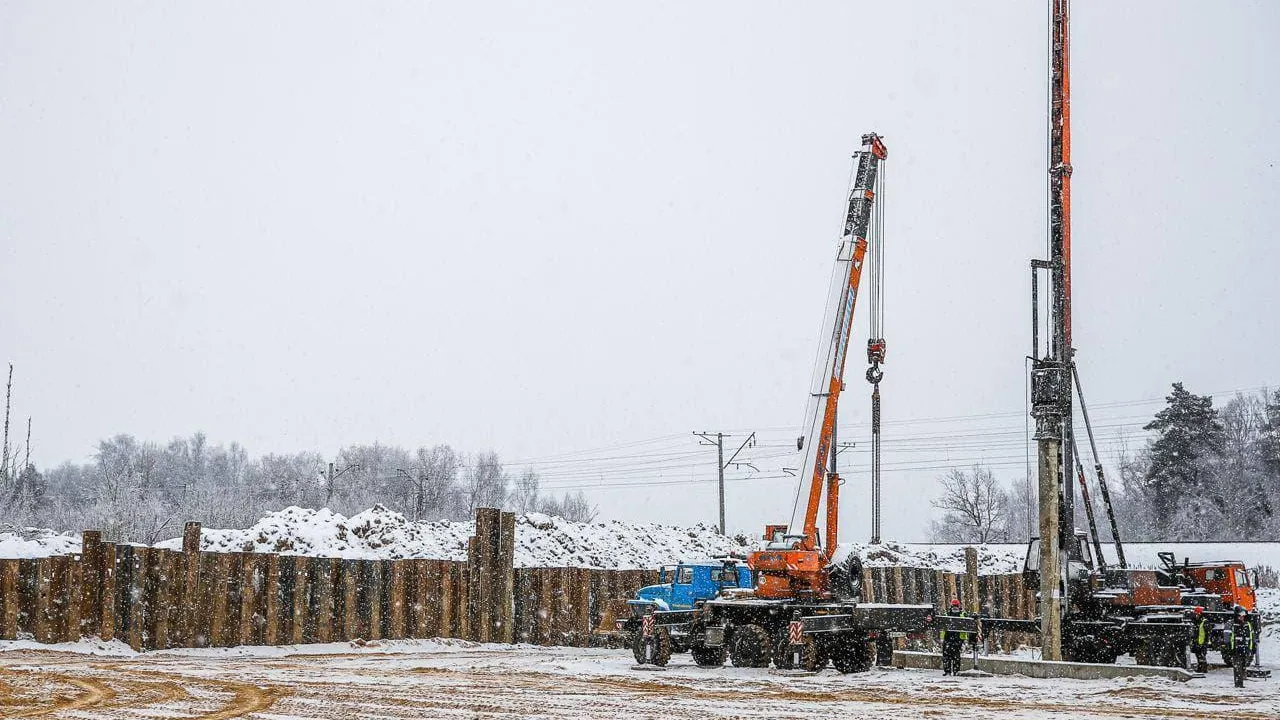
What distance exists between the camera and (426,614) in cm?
2814

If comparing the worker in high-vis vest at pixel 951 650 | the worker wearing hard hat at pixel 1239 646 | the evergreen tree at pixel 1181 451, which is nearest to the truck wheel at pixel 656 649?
the worker in high-vis vest at pixel 951 650

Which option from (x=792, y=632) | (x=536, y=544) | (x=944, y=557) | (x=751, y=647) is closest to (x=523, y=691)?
(x=792, y=632)

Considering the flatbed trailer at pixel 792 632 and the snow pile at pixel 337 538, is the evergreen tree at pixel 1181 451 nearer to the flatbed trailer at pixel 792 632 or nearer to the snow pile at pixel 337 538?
the snow pile at pixel 337 538

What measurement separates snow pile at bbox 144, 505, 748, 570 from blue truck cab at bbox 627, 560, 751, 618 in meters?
7.31

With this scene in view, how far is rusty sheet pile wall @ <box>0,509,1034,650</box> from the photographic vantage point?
23656 millimetres

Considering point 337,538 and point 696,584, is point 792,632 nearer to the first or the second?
point 696,584

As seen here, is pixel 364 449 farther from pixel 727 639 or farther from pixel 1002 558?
pixel 727 639

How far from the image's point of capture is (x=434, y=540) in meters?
38.0

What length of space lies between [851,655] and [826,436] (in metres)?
3.83

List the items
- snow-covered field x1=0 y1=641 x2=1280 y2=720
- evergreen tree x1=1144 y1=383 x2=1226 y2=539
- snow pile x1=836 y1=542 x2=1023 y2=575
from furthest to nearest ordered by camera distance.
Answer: evergreen tree x1=1144 y1=383 x2=1226 y2=539 → snow pile x1=836 y1=542 x2=1023 y2=575 → snow-covered field x1=0 y1=641 x2=1280 y2=720

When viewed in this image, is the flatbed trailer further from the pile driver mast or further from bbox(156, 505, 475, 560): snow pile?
bbox(156, 505, 475, 560): snow pile

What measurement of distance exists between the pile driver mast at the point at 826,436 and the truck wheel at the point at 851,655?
934 millimetres

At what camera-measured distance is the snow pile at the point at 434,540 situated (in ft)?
112

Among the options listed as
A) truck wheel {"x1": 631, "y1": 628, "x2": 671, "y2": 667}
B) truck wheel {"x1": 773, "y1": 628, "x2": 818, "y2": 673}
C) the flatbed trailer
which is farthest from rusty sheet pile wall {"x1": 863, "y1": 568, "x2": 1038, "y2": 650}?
truck wheel {"x1": 773, "y1": 628, "x2": 818, "y2": 673}
